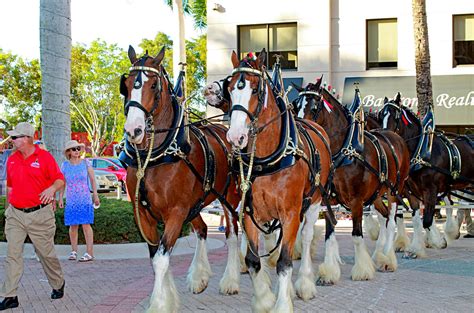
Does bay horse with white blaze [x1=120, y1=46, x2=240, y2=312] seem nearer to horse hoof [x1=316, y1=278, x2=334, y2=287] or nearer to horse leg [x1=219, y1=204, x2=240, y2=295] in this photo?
horse leg [x1=219, y1=204, x2=240, y2=295]

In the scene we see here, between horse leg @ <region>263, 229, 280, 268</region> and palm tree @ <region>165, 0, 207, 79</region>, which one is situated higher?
palm tree @ <region>165, 0, 207, 79</region>

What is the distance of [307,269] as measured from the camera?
7969mm

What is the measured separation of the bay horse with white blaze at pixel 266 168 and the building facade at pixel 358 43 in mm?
16289

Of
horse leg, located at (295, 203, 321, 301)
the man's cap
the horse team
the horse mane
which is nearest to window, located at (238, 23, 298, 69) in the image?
the horse mane

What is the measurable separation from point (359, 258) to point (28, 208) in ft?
14.8

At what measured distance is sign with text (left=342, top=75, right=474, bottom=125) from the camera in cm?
2198

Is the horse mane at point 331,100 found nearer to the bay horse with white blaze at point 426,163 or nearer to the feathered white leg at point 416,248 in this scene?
the bay horse with white blaze at point 426,163

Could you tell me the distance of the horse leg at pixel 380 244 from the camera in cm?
988

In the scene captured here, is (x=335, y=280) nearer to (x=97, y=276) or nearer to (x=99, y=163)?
(x=97, y=276)

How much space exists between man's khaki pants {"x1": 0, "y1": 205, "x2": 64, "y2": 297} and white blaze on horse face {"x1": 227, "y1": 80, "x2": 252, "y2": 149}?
2.89 meters

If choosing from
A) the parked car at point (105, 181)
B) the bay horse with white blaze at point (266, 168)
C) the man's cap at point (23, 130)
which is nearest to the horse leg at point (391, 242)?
the bay horse with white blaze at point (266, 168)

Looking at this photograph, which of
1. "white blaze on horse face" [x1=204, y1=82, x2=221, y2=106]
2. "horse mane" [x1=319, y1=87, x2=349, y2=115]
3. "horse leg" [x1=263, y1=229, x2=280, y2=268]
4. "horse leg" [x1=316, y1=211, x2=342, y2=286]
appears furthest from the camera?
"horse mane" [x1=319, y1=87, x2=349, y2=115]

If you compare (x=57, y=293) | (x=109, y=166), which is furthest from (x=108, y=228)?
(x=109, y=166)

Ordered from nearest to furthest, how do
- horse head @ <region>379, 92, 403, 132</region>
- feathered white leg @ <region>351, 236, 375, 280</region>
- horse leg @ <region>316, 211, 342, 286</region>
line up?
horse leg @ <region>316, 211, 342, 286</region>
feathered white leg @ <region>351, 236, 375, 280</region>
horse head @ <region>379, 92, 403, 132</region>
